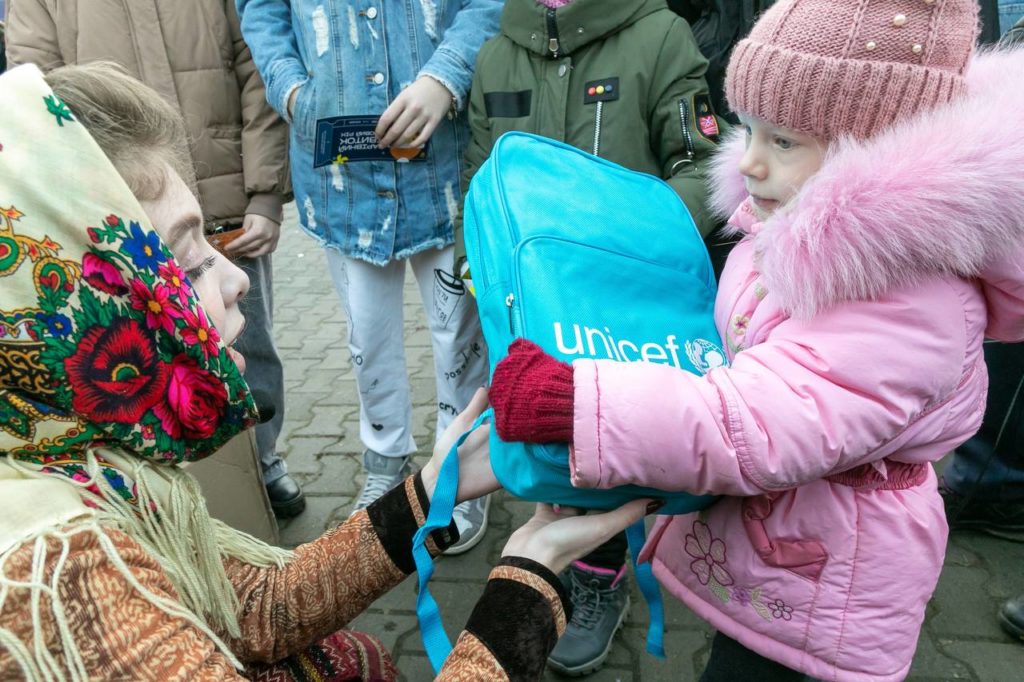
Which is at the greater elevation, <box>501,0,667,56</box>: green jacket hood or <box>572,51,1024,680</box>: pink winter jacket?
<box>501,0,667,56</box>: green jacket hood

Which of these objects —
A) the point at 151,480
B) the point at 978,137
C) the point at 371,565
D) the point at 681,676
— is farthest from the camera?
the point at 681,676

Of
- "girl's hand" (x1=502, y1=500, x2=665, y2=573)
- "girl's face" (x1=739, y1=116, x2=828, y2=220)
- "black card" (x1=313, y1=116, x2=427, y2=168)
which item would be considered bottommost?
"girl's hand" (x1=502, y1=500, x2=665, y2=573)

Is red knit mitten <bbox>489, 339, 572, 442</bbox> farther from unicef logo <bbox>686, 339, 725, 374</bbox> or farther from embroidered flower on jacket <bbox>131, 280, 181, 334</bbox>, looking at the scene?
embroidered flower on jacket <bbox>131, 280, 181, 334</bbox>

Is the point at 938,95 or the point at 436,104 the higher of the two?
the point at 938,95

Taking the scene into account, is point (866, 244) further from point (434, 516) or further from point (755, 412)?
point (434, 516)

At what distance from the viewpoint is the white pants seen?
8.48 feet

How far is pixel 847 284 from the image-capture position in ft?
3.67

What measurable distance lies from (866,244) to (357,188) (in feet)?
5.61

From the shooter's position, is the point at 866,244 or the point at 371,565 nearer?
the point at 866,244

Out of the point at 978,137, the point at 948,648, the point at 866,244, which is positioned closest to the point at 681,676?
the point at 948,648

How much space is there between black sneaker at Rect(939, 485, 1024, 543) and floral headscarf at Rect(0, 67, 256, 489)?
2.54m

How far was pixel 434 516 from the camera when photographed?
4.67 feet

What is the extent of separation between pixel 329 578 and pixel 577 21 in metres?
1.49

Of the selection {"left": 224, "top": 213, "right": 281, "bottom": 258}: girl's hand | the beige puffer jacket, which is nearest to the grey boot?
{"left": 224, "top": 213, "right": 281, "bottom": 258}: girl's hand
